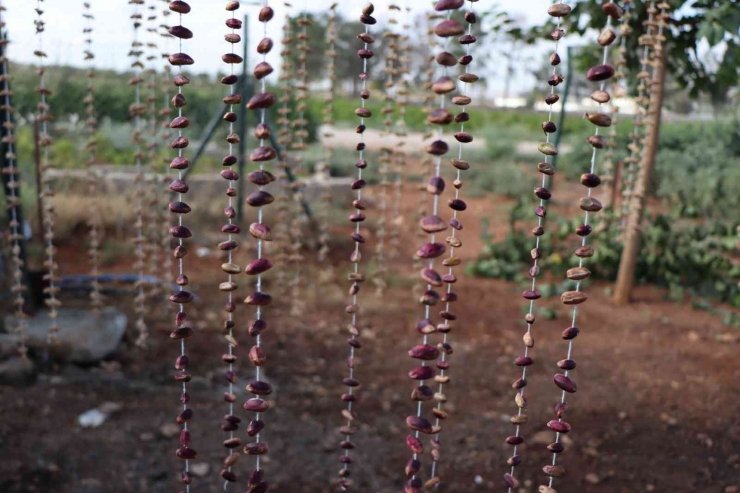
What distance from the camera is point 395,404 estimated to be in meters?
3.57

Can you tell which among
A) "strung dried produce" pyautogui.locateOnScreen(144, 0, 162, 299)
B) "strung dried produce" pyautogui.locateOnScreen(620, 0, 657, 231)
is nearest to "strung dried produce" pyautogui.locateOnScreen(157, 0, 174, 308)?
"strung dried produce" pyautogui.locateOnScreen(144, 0, 162, 299)

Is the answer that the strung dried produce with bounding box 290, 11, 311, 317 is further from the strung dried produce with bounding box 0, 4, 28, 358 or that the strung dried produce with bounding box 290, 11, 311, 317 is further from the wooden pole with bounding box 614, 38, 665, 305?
the wooden pole with bounding box 614, 38, 665, 305

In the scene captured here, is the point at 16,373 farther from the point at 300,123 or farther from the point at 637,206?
the point at 637,206

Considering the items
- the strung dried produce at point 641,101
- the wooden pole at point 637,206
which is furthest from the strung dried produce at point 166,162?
the wooden pole at point 637,206

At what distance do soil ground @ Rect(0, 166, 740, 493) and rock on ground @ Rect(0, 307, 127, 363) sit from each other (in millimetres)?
95

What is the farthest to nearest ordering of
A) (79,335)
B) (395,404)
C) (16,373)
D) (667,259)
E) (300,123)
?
(667,259), (79,335), (395,404), (16,373), (300,123)

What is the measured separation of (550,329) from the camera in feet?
15.3

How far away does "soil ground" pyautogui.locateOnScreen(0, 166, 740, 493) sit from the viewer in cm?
278

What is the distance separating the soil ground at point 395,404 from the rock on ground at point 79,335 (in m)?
0.10

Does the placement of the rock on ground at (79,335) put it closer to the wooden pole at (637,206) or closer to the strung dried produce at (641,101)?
the strung dried produce at (641,101)

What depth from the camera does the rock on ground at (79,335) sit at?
3627 millimetres

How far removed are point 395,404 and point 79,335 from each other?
5.76 ft

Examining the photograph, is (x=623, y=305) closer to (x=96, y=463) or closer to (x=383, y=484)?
(x=383, y=484)

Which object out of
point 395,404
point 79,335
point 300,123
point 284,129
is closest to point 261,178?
point 300,123
